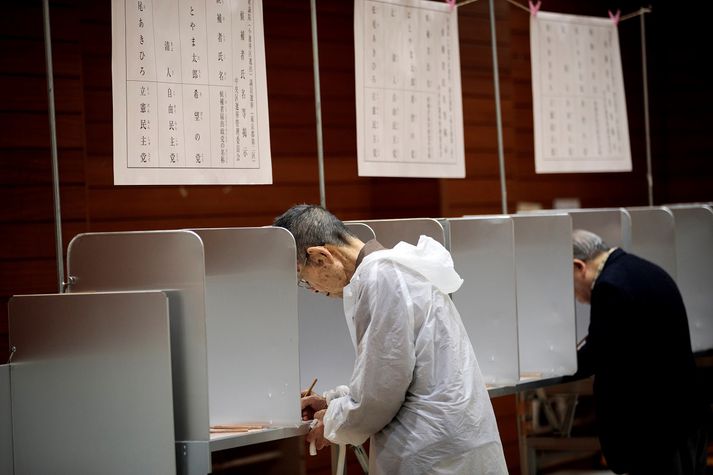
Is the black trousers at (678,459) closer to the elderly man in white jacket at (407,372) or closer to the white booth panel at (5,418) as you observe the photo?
the elderly man in white jacket at (407,372)

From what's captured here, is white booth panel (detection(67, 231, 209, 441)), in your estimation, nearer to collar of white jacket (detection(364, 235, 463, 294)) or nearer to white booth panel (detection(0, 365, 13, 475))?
white booth panel (detection(0, 365, 13, 475))

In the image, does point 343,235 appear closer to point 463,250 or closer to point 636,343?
point 463,250

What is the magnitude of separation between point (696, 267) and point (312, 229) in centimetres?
186

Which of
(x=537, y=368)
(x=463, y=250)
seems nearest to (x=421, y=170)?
(x=463, y=250)

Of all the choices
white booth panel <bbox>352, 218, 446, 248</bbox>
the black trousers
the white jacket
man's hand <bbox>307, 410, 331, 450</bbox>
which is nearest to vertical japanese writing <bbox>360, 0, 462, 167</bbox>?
white booth panel <bbox>352, 218, 446, 248</bbox>

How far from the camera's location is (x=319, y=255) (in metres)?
2.19

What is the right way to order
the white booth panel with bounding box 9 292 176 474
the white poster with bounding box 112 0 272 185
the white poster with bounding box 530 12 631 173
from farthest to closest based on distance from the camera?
1. the white poster with bounding box 530 12 631 173
2. the white poster with bounding box 112 0 272 185
3. the white booth panel with bounding box 9 292 176 474

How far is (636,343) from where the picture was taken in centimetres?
283

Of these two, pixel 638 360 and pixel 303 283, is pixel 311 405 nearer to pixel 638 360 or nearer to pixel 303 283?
pixel 303 283

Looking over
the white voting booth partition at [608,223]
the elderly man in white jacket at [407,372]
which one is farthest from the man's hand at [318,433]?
the white voting booth partition at [608,223]

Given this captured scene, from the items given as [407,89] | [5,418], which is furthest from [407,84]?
[5,418]

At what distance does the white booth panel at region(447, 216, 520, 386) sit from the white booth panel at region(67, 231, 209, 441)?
3.16 ft

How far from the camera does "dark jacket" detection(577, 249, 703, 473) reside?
9.28 ft

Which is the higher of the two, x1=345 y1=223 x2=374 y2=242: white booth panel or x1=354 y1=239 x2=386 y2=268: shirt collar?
x1=345 y1=223 x2=374 y2=242: white booth panel
